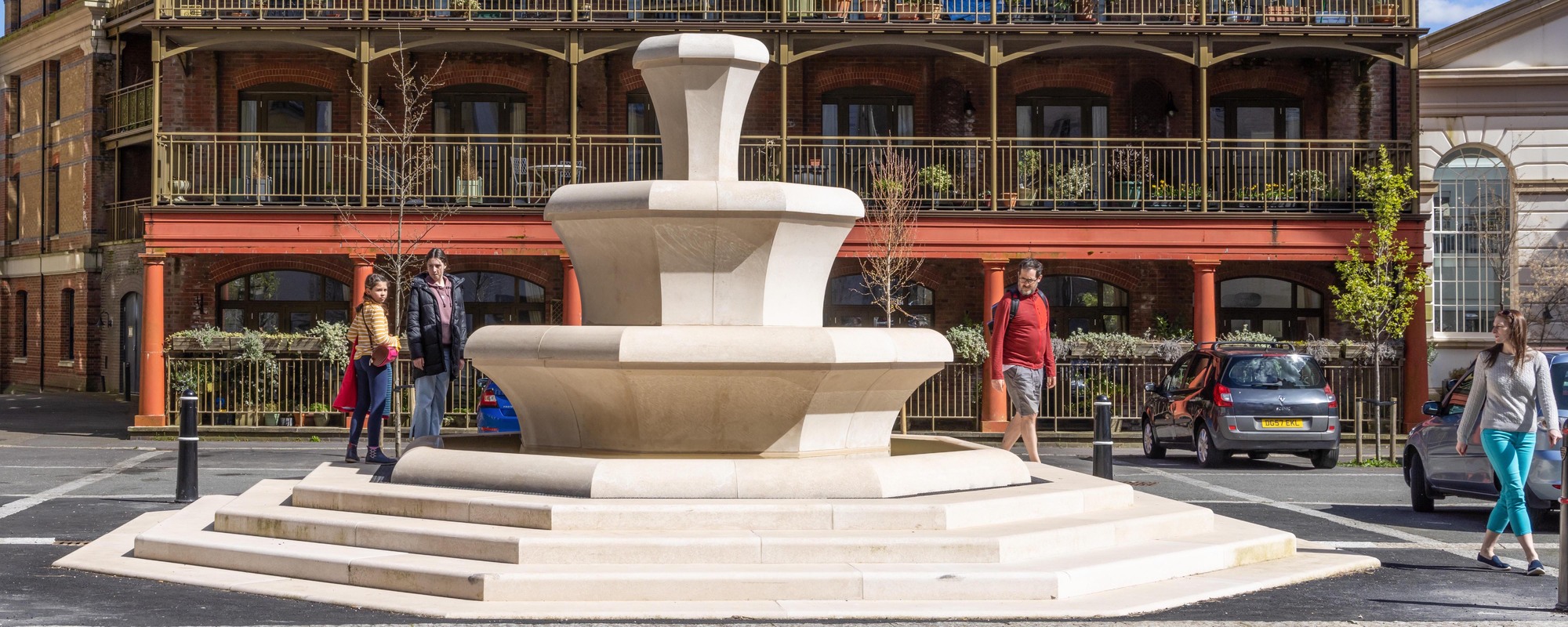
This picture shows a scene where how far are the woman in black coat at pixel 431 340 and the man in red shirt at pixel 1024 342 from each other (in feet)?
12.8

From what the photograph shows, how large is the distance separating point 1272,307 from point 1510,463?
1787 cm

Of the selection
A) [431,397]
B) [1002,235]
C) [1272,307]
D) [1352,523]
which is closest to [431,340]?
[431,397]

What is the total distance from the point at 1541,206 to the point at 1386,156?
650cm

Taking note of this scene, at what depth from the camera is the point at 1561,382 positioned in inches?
463

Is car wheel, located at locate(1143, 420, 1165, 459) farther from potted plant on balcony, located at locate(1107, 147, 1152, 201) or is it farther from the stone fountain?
the stone fountain

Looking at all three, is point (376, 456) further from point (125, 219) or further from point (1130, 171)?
point (125, 219)

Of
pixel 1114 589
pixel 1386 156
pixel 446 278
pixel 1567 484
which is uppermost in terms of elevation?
pixel 1386 156

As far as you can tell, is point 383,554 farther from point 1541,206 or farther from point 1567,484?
point 1541,206

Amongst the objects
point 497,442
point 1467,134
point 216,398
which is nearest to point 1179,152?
point 1467,134

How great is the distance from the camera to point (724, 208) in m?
9.34

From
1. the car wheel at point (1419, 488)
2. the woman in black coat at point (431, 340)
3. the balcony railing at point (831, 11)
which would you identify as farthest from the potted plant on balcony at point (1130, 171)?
the woman in black coat at point (431, 340)

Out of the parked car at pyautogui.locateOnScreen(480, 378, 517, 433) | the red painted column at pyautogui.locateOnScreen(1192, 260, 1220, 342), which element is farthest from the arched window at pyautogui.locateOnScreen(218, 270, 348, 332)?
the red painted column at pyautogui.locateOnScreen(1192, 260, 1220, 342)

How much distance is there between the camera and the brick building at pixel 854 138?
74.9 feet

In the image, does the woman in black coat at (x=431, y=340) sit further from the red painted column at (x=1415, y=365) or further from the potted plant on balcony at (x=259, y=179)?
the red painted column at (x=1415, y=365)
